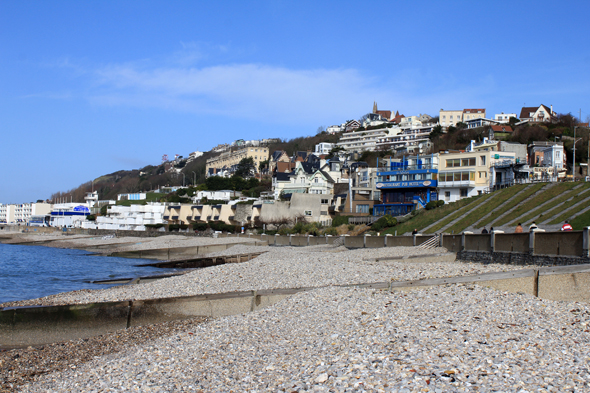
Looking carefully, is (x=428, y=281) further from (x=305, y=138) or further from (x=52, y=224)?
(x=305, y=138)

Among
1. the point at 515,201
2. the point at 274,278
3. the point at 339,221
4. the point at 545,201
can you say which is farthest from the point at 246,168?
the point at 274,278

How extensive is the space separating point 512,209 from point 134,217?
72.7 meters

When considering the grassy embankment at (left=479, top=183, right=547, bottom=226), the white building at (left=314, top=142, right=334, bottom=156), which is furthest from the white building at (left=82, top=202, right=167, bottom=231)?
the grassy embankment at (left=479, top=183, right=547, bottom=226)

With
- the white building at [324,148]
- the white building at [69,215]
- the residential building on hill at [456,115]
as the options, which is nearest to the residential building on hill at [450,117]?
the residential building on hill at [456,115]

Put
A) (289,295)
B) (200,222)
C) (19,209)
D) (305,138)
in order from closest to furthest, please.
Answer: (289,295), (200,222), (19,209), (305,138)

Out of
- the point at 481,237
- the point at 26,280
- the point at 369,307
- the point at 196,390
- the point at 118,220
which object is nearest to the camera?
the point at 196,390

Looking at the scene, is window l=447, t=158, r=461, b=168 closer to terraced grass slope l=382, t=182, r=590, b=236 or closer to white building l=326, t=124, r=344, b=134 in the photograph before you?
terraced grass slope l=382, t=182, r=590, b=236

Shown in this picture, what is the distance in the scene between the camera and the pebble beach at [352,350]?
6570 millimetres

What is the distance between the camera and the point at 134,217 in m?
93.2

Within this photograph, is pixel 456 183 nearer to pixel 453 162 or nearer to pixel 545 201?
pixel 453 162

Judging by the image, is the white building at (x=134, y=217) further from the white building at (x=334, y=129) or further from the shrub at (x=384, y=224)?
the white building at (x=334, y=129)

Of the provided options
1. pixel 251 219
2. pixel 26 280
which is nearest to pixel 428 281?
pixel 26 280

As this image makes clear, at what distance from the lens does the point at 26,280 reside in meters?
25.5

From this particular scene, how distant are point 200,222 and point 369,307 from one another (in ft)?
229
